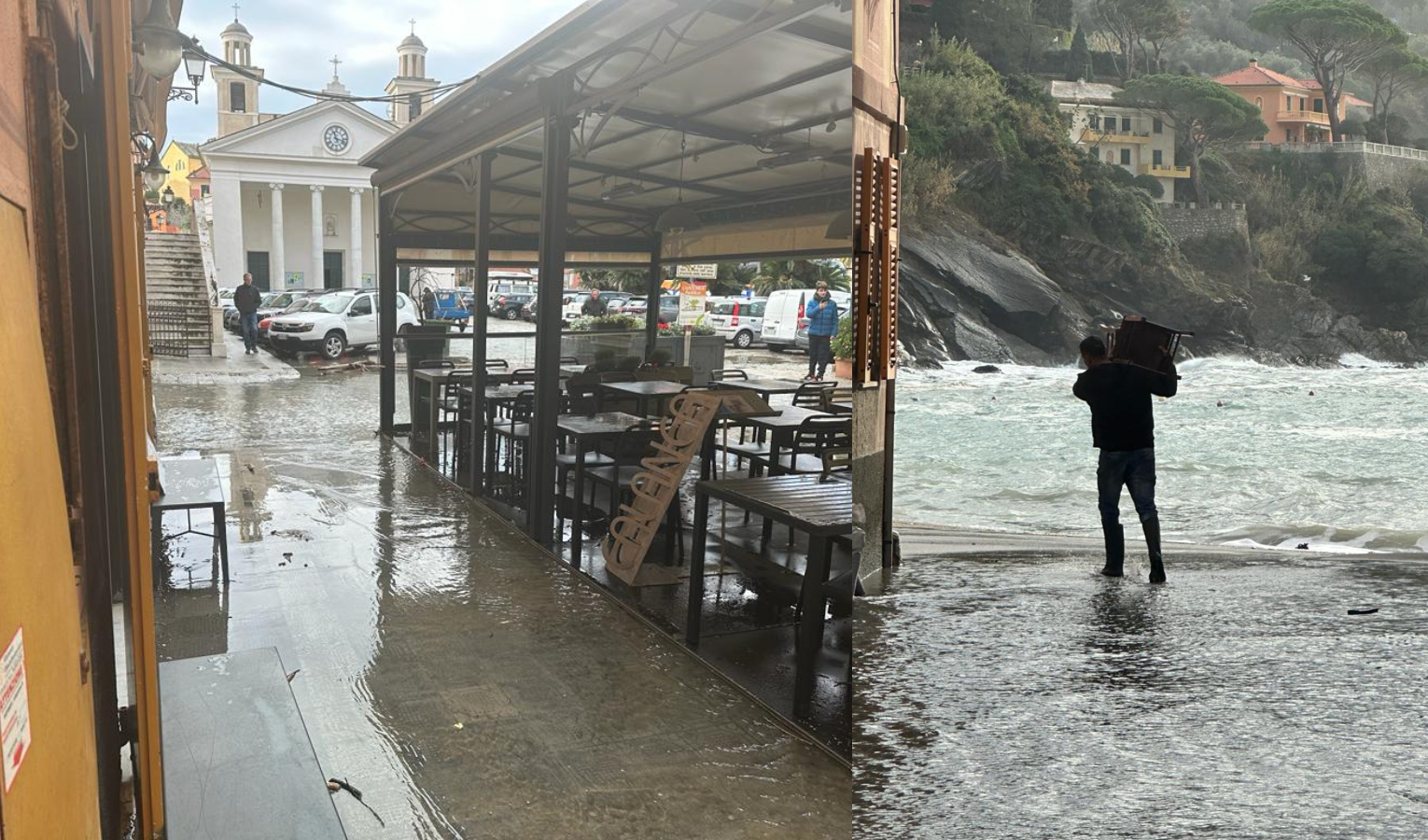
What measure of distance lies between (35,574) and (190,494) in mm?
3769

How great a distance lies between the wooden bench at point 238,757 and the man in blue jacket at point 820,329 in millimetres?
3420

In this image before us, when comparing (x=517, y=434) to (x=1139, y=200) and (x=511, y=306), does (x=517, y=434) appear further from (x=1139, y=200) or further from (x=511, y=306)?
(x=1139, y=200)

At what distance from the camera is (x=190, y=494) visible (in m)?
4.92

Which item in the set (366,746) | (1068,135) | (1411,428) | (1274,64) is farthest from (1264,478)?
(1274,64)

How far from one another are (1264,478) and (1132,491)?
71.8ft

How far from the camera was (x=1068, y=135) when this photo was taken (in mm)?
52125

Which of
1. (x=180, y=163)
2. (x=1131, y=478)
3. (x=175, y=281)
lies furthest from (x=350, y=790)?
(x=175, y=281)

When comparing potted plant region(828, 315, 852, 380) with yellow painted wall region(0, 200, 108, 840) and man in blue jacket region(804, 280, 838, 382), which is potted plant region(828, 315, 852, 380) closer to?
man in blue jacket region(804, 280, 838, 382)

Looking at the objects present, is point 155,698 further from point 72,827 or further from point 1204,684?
point 1204,684

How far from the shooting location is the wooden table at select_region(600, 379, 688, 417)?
6559 millimetres

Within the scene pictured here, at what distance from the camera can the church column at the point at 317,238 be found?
860cm

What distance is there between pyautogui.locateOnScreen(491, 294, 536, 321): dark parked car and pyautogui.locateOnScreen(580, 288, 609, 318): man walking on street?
10.4 ft

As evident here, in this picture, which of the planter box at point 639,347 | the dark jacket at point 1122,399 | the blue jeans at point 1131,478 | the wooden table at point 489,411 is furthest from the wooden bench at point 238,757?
the planter box at point 639,347

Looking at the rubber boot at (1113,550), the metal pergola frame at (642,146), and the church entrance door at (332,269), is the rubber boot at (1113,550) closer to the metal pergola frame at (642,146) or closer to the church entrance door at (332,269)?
the metal pergola frame at (642,146)
